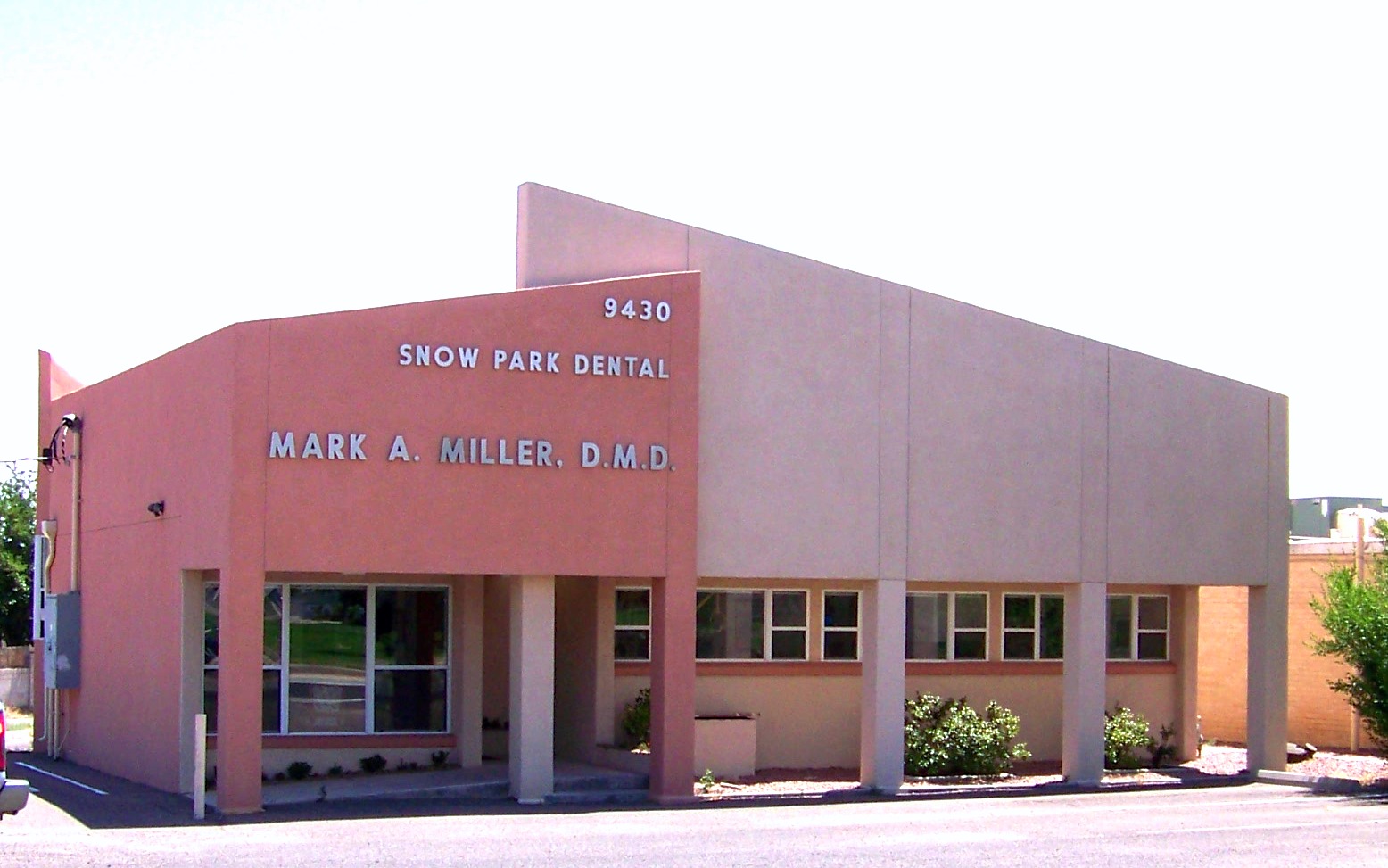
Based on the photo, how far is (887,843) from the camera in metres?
16.0

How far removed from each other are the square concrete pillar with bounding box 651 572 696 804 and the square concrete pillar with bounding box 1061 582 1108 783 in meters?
6.05

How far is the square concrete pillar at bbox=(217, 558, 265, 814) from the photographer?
17250mm

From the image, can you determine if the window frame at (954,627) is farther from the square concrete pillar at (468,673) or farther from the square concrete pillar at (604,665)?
the square concrete pillar at (468,673)

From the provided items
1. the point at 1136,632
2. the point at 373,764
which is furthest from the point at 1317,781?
the point at 373,764

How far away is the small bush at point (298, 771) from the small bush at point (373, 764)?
2.47ft

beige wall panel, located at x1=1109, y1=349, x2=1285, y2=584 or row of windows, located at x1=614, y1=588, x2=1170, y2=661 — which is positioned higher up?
beige wall panel, located at x1=1109, y1=349, x2=1285, y2=584

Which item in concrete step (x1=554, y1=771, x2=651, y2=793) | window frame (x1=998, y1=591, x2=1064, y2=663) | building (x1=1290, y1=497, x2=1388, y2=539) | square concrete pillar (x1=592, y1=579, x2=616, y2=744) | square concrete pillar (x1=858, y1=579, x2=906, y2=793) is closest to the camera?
concrete step (x1=554, y1=771, x2=651, y2=793)

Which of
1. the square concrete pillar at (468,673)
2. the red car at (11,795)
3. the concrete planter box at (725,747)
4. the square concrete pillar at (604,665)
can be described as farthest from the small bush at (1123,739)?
the red car at (11,795)

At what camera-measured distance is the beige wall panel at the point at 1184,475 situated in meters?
22.9

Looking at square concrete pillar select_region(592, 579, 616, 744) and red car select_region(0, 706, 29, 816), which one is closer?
red car select_region(0, 706, 29, 816)

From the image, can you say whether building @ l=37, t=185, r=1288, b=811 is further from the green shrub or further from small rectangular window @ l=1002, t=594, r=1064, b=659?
the green shrub

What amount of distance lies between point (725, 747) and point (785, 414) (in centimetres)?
467

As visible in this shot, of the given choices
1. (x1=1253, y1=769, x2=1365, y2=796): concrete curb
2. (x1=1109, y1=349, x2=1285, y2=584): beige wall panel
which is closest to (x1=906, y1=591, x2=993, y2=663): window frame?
(x1=1109, y1=349, x2=1285, y2=584): beige wall panel

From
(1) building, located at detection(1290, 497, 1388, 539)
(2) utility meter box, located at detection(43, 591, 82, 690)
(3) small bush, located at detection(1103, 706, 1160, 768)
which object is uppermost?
(1) building, located at detection(1290, 497, 1388, 539)
